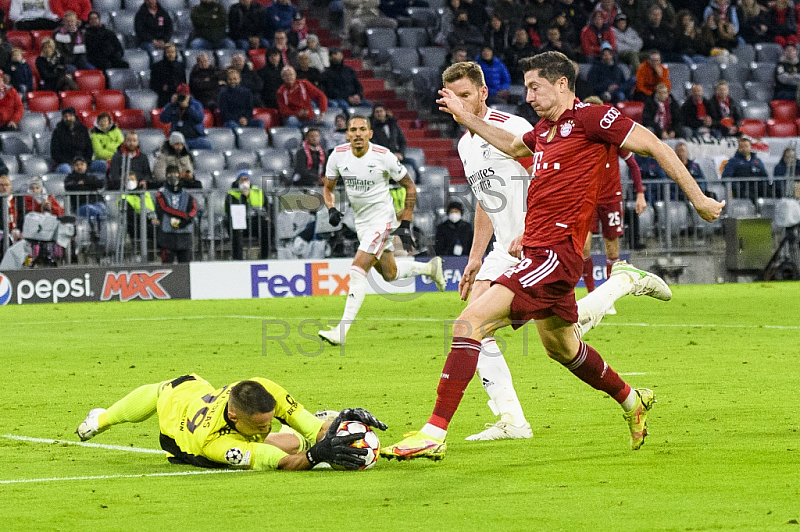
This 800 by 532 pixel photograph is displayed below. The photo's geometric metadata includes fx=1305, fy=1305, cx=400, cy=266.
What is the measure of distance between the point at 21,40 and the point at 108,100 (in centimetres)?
228

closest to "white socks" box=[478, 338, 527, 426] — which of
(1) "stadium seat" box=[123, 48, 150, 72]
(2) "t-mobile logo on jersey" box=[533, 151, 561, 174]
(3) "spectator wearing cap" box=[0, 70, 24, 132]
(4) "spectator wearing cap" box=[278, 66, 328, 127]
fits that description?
(2) "t-mobile logo on jersey" box=[533, 151, 561, 174]

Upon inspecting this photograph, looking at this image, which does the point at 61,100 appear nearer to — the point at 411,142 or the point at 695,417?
the point at 411,142

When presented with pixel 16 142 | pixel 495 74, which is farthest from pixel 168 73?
pixel 495 74

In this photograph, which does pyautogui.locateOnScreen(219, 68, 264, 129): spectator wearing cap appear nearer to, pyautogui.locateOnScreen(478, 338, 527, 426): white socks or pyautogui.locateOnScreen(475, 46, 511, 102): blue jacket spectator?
pyautogui.locateOnScreen(475, 46, 511, 102): blue jacket spectator

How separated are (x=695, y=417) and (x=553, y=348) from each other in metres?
1.87

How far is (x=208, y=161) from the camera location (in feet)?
77.0

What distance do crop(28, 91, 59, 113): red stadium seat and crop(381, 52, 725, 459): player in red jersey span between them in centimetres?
1781

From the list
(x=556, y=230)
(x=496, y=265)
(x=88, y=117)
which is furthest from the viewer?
(x=88, y=117)

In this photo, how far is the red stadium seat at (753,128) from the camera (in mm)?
28266

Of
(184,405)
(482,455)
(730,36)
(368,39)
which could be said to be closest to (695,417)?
(482,455)

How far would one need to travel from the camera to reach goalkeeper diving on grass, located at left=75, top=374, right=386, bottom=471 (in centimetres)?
672

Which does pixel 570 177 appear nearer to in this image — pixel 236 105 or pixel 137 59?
pixel 236 105

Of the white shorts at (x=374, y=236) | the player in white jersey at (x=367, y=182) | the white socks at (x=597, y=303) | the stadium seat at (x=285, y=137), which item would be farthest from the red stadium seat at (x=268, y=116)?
the white socks at (x=597, y=303)

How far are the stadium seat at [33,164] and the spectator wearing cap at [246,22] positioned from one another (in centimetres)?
517
